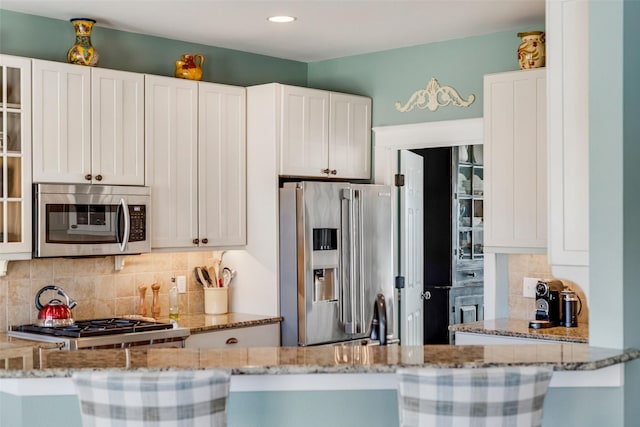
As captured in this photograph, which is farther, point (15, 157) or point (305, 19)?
point (305, 19)

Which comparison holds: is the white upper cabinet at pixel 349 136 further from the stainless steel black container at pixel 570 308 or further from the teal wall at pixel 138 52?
the stainless steel black container at pixel 570 308

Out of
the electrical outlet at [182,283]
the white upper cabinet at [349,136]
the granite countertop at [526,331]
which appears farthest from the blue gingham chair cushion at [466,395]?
the white upper cabinet at [349,136]

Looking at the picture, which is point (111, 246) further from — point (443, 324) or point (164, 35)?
point (443, 324)

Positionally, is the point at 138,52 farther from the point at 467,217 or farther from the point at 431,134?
the point at 467,217

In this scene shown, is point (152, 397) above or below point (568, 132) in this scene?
below

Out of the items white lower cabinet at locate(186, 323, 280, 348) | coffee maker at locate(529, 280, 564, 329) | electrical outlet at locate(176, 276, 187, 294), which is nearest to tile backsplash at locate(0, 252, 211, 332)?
electrical outlet at locate(176, 276, 187, 294)

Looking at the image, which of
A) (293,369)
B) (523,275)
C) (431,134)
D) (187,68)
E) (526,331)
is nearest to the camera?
(293,369)

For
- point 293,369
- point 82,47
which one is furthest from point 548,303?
point 82,47

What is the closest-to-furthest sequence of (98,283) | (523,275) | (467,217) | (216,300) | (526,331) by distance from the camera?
(526,331) → (98,283) → (523,275) → (216,300) → (467,217)

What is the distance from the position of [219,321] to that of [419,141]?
1759 millimetres

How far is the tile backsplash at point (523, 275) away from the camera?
5.06 m

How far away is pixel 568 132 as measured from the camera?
326 cm

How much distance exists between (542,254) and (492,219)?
1.15 ft

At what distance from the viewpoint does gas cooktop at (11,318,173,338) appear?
4324mm
